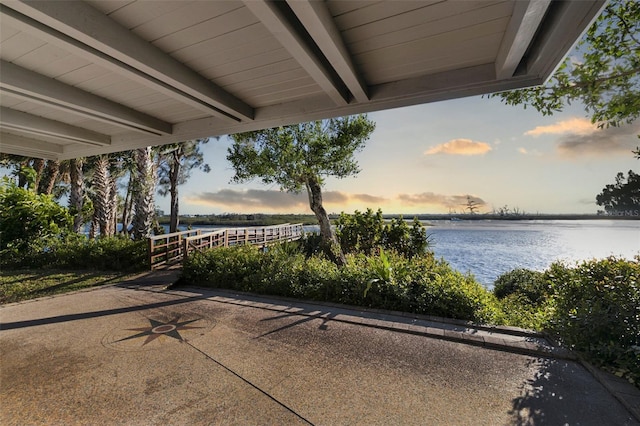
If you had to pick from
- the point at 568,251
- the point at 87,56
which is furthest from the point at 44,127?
the point at 568,251

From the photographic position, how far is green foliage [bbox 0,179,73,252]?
28.2 feet

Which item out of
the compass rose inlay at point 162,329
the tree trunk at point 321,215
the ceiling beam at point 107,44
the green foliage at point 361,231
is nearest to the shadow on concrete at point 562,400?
the compass rose inlay at point 162,329

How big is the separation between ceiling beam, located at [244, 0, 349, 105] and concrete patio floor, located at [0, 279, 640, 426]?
2.77m

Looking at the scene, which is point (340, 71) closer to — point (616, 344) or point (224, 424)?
point (224, 424)

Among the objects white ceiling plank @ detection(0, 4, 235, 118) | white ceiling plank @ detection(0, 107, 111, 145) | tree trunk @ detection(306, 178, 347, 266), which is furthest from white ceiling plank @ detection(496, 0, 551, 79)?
tree trunk @ detection(306, 178, 347, 266)

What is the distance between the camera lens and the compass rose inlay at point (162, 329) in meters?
3.53

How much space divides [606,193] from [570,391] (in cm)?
833

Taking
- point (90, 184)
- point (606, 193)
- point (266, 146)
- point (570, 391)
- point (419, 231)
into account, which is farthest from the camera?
point (90, 184)

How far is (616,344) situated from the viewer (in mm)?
2691

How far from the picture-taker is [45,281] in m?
7.29

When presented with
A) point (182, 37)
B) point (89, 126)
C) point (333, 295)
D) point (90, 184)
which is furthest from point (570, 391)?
point (90, 184)

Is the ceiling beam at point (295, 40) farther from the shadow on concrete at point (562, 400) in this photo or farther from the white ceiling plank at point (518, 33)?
the shadow on concrete at point (562, 400)

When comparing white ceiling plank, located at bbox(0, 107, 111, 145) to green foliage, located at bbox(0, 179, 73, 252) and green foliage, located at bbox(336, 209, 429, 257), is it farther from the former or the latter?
green foliage, located at bbox(336, 209, 429, 257)

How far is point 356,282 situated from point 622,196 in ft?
25.3
